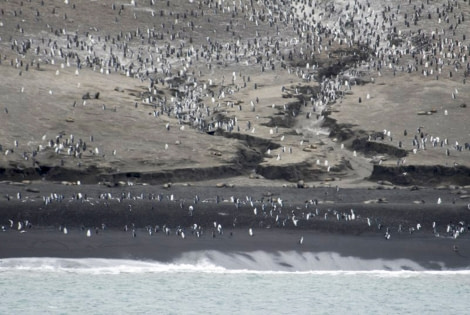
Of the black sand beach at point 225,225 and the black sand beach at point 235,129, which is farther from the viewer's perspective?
the black sand beach at point 235,129

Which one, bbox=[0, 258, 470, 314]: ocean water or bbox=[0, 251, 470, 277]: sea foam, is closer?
bbox=[0, 258, 470, 314]: ocean water

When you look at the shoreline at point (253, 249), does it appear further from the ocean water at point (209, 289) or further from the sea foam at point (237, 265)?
the ocean water at point (209, 289)

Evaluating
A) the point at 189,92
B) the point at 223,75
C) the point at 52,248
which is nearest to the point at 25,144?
the point at 52,248

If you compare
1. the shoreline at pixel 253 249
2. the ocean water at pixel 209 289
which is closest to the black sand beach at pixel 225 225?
the shoreline at pixel 253 249

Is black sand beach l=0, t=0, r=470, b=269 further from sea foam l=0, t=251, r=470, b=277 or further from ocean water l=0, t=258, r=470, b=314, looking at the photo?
ocean water l=0, t=258, r=470, b=314

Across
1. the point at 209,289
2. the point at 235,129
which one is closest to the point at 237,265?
the point at 209,289

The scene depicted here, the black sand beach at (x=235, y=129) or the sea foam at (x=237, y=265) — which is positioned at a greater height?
the black sand beach at (x=235, y=129)

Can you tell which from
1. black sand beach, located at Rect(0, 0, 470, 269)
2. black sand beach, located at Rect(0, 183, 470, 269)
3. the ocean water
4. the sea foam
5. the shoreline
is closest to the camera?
the ocean water

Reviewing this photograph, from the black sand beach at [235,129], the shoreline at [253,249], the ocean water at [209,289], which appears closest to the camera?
the ocean water at [209,289]

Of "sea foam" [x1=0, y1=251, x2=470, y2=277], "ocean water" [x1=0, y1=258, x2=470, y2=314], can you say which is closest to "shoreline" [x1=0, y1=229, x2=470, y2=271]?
"sea foam" [x1=0, y1=251, x2=470, y2=277]
